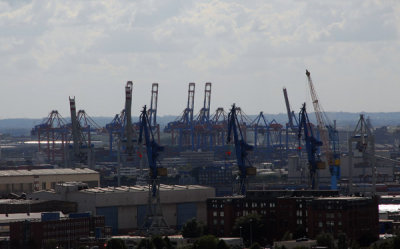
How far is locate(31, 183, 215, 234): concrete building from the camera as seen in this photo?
103 metres

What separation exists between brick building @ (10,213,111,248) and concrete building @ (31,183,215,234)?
11969 mm

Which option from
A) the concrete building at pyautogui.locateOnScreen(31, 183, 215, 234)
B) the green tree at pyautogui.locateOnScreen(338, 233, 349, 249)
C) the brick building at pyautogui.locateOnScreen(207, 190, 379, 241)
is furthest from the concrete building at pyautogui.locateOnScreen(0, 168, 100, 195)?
the green tree at pyautogui.locateOnScreen(338, 233, 349, 249)

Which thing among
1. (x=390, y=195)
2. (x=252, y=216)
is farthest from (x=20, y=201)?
(x=390, y=195)

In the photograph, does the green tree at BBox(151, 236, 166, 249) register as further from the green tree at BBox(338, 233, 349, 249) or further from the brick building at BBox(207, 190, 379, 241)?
the brick building at BBox(207, 190, 379, 241)

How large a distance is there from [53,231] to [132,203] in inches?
744

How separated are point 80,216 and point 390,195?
52.9 m

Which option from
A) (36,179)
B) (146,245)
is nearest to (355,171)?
(36,179)

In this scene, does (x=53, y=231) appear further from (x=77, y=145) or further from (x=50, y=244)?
(x=77, y=145)

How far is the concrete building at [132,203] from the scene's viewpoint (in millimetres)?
102562

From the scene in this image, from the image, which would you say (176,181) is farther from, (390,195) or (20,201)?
(20,201)

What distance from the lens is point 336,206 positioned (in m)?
84.4

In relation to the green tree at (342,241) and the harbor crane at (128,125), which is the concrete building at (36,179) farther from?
the green tree at (342,241)

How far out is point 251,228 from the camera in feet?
284

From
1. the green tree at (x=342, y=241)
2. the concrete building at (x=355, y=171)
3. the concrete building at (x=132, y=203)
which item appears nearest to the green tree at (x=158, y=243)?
the green tree at (x=342, y=241)
